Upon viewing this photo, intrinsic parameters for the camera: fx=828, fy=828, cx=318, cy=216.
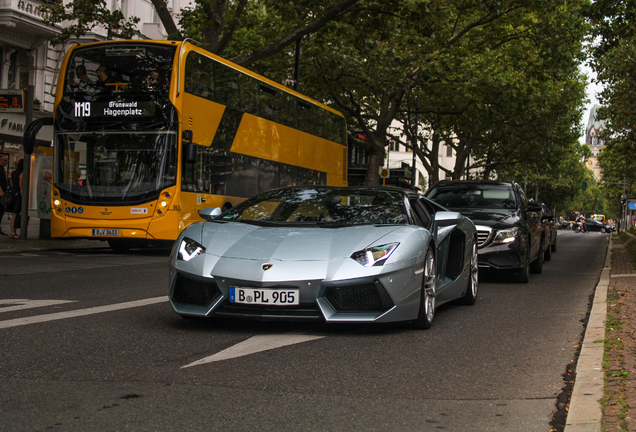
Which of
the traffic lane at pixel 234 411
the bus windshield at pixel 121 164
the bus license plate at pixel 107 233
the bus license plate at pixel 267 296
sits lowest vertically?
the traffic lane at pixel 234 411

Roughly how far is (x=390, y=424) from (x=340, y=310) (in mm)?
2227

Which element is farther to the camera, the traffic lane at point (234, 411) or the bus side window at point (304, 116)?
the bus side window at point (304, 116)

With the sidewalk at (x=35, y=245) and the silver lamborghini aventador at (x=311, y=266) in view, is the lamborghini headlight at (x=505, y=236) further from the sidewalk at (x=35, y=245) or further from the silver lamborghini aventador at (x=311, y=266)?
the sidewalk at (x=35, y=245)

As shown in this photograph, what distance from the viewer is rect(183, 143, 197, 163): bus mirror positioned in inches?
602

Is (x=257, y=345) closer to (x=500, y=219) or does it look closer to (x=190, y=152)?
(x=500, y=219)

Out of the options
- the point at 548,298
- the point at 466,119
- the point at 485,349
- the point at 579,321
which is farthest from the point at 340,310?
the point at 466,119

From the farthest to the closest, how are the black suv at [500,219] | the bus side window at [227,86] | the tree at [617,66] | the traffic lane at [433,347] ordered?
the bus side window at [227,86] → the tree at [617,66] → the black suv at [500,219] → the traffic lane at [433,347]

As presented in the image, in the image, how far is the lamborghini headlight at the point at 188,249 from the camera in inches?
245

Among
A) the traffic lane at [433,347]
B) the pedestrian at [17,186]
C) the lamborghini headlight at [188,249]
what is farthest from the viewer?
the pedestrian at [17,186]

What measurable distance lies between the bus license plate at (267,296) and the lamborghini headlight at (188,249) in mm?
488

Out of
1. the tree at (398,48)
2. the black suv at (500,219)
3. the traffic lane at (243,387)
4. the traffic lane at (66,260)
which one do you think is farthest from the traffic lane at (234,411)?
the tree at (398,48)

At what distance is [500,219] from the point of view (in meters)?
11.6

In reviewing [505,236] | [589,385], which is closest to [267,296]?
[589,385]

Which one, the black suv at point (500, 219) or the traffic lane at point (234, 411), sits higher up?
the black suv at point (500, 219)
